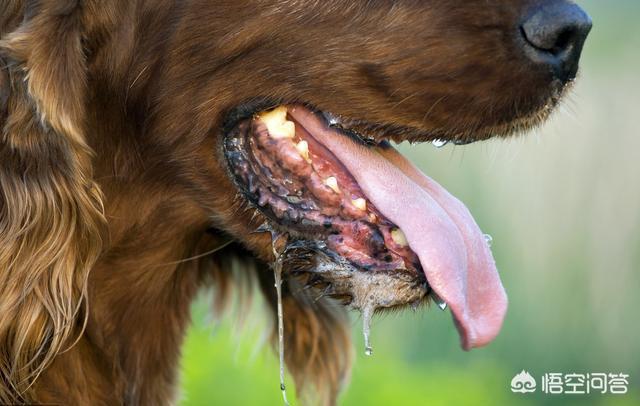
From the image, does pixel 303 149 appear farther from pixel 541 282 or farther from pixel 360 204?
pixel 541 282

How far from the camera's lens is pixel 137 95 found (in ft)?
8.61

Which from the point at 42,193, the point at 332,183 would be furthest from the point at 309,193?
the point at 42,193

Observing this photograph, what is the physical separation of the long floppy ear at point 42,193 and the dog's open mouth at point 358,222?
0.38m

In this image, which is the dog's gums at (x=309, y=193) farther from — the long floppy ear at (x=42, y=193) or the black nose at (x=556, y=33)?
the black nose at (x=556, y=33)

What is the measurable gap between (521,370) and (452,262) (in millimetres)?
2894

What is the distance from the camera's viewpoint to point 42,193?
8.19ft

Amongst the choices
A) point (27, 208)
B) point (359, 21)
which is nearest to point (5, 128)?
point (27, 208)

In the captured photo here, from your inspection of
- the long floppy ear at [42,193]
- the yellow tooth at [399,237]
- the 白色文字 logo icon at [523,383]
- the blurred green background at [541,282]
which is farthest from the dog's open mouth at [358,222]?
the 白色文字 logo icon at [523,383]

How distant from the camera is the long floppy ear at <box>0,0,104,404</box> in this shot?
2.44m

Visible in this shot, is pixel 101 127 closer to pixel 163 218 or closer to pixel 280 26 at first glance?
pixel 163 218

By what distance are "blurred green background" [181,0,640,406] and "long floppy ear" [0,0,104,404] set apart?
2593mm

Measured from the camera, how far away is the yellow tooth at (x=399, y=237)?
8.43 feet

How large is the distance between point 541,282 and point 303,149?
10.6 feet

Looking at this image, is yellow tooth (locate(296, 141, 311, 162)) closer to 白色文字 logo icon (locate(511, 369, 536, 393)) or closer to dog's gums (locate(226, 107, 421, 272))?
dog's gums (locate(226, 107, 421, 272))
